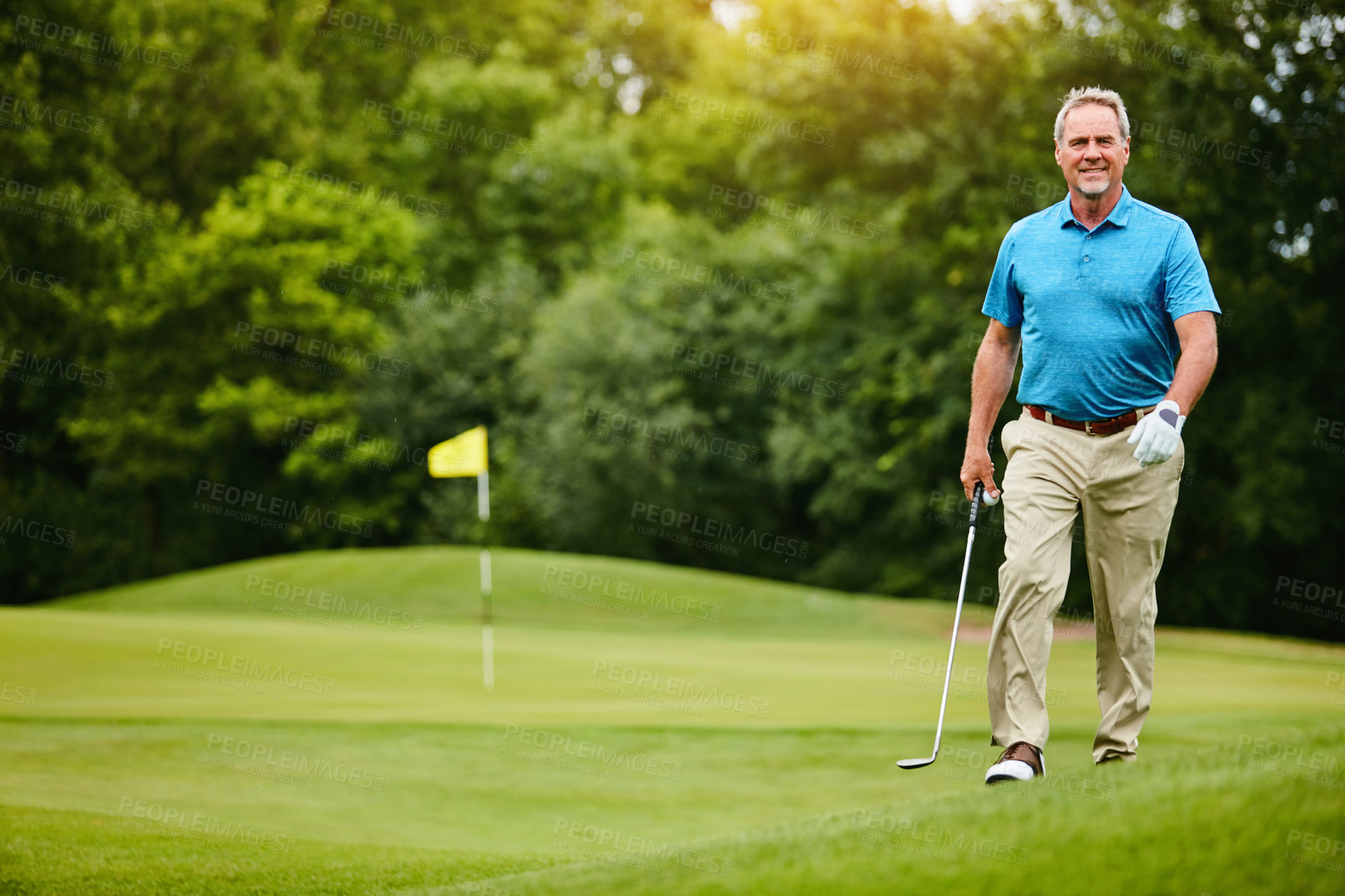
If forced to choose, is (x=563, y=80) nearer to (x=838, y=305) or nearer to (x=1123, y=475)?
(x=838, y=305)

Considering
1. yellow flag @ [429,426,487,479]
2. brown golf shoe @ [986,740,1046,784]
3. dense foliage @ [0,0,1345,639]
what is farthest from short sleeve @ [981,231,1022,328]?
dense foliage @ [0,0,1345,639]

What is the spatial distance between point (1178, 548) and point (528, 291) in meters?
15.6

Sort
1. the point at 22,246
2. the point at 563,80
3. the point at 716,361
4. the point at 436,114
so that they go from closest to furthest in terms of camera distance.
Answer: the point at 22,246, the point at 716,361, the point at 436,114, the point at 563,80

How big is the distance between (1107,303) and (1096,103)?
0.58 meters

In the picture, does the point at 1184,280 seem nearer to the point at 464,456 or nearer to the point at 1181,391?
the point at 1181,391

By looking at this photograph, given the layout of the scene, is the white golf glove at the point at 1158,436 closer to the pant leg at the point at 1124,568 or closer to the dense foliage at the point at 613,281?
the pant leg at the point at 1124,568

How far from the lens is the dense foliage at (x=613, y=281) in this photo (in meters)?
18.6

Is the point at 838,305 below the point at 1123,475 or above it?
above

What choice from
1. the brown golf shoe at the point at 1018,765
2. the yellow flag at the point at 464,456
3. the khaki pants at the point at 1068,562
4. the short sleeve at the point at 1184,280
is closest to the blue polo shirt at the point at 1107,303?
the short sleeve at the point at 1184,280

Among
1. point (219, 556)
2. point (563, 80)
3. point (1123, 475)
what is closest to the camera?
point (1123, 475)

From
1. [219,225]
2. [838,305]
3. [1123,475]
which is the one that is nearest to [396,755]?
[1123,475]

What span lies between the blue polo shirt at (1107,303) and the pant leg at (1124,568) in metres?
0.16

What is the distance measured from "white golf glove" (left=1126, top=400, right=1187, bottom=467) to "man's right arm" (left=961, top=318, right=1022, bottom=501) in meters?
0.66

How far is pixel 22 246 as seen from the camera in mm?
18922
